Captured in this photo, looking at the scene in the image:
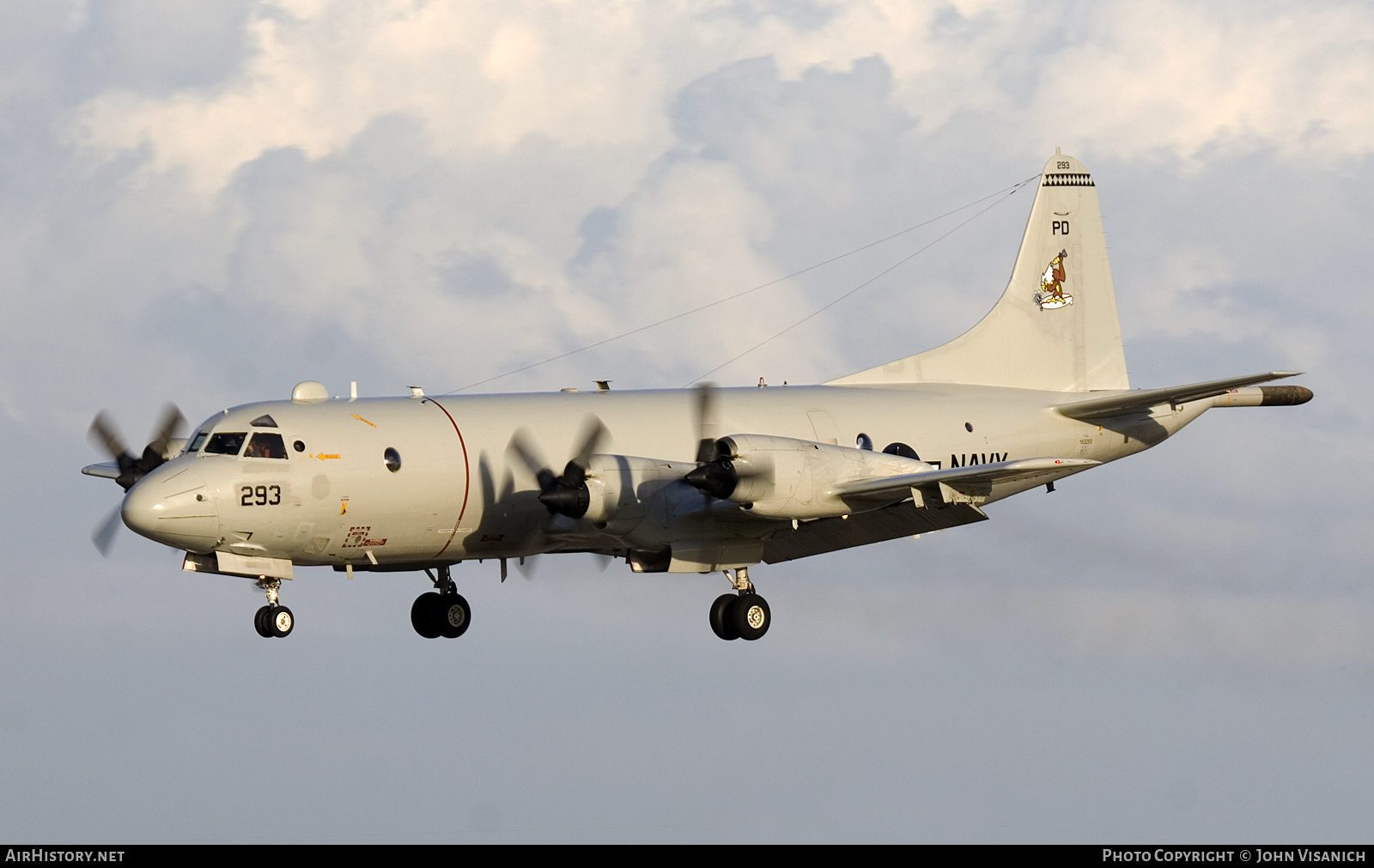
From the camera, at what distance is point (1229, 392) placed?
31.5 meters

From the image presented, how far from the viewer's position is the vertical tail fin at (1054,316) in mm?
32281

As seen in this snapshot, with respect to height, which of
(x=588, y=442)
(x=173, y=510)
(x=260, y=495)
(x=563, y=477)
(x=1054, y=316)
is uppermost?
(x=1054, y=316)

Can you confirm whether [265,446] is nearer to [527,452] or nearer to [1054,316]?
[527,452]

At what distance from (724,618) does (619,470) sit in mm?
3276

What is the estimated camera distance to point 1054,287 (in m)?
32.9

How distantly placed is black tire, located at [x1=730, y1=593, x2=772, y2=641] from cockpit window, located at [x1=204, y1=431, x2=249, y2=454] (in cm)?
770

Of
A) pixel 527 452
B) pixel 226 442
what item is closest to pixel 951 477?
pixel 527 452

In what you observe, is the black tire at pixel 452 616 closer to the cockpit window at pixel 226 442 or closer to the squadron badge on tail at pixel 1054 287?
the cockpit window at pixel 226 442

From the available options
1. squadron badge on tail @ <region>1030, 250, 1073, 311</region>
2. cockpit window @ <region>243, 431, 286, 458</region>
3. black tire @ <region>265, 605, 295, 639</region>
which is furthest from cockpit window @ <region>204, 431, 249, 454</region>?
squadron badge on tail @ <region>1030, 250, 1073, 311</region>

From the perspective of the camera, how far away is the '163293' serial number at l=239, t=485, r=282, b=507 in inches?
978

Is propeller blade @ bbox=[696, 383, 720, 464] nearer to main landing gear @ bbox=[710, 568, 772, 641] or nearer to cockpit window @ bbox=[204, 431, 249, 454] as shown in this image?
main landing gear @ bbox=[710, 568, 772, 641]

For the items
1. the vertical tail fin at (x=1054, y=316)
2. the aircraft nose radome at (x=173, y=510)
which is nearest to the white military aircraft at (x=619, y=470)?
the aircraft nose radome at (x=173, y=510)

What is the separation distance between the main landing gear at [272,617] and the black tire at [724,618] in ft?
20.9
